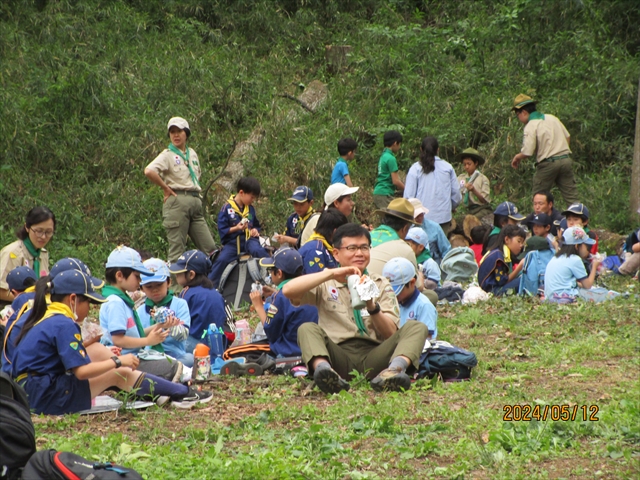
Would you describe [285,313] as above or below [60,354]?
above

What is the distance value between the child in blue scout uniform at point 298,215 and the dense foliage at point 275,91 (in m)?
2.69

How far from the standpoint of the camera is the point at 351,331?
684cm

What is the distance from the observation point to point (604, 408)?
5562mm

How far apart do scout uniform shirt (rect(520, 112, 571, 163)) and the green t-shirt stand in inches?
82.5

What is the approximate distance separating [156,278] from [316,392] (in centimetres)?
175

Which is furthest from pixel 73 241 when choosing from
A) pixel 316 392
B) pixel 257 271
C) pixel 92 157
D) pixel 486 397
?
pixel 486 397

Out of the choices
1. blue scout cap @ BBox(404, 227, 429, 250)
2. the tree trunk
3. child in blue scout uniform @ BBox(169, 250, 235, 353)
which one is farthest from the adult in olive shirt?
child in blue scout uniform @ BBox(169, 250, 235, 353)

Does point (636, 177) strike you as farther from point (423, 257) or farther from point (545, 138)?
point (423, 257)

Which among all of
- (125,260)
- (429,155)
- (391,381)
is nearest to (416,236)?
(429,155)

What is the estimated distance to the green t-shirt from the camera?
13.4 m

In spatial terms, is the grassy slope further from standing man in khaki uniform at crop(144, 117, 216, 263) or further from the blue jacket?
standing man in khaki uniform at crop(144, 117, 216, 263)

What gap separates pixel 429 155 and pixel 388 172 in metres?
1.06

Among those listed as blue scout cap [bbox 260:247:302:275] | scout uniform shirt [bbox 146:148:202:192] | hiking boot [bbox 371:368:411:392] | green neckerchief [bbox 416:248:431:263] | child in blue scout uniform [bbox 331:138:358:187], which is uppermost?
child in blue scout uniform [bbox 331:138:358:187]

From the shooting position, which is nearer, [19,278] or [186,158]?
[19,278]
